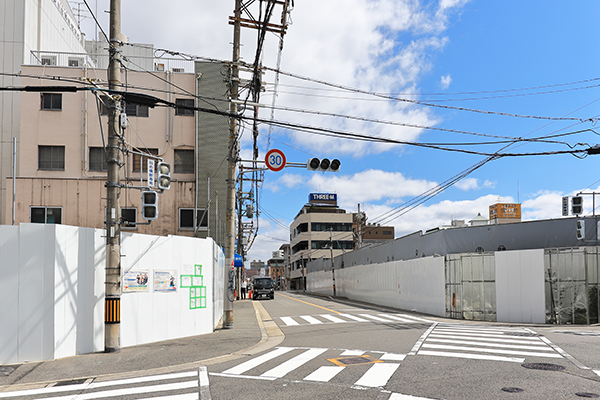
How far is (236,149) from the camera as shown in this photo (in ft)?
63.6

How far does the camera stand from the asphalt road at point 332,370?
25.7 feet

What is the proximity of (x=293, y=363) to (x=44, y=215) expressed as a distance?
23.6 m

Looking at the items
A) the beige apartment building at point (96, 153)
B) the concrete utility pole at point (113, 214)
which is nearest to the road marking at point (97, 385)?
the concrete utility pole at point (113, 214)

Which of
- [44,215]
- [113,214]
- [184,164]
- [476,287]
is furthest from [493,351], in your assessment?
[44,215]

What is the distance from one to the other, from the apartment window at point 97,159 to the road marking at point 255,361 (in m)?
21.8

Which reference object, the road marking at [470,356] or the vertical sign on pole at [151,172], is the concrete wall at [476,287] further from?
the vertical sign on pole at [151,172]

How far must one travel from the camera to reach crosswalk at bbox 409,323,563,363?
11.2 m

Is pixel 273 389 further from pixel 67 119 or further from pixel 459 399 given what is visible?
pixel 67 119

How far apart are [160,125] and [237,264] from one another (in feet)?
39.6

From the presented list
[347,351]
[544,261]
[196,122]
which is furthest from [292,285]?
[347,351]

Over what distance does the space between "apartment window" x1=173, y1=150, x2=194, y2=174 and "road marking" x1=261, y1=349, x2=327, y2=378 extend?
2128 cm

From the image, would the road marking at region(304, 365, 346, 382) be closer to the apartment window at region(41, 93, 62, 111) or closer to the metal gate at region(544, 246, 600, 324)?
the metal gate at region(544, 246, 600, 324)

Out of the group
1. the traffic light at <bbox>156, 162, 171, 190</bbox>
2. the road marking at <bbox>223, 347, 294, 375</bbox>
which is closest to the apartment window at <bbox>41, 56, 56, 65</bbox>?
the traffic light at <bbox>156, 162, 171, 190</bbox>

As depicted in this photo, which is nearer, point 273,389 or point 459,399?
point 459,399
